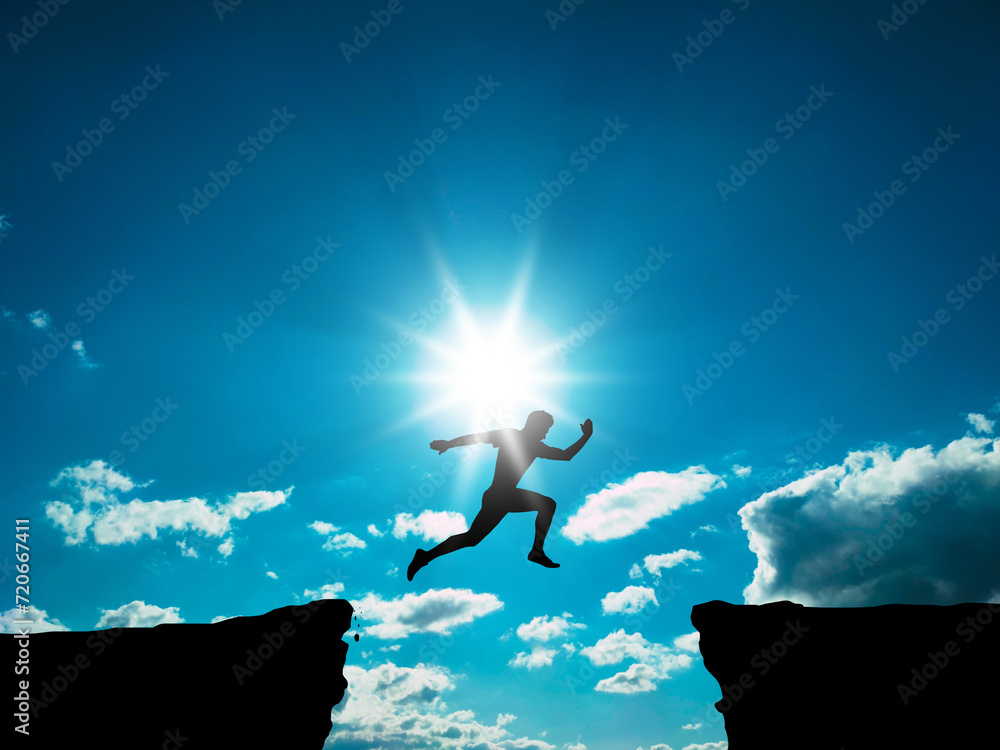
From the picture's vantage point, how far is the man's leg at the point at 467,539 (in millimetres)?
6484

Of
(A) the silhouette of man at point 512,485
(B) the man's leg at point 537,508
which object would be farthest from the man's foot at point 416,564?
(B) the man's leg at point 537,508

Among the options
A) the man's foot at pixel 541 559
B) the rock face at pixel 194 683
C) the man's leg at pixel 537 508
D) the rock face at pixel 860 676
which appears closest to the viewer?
the rock face at pixel 860 676

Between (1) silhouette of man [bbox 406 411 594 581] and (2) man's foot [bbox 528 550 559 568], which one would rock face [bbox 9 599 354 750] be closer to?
(1) silhouette of man [bbox 406 411 594 581]

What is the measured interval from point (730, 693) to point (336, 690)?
380cm

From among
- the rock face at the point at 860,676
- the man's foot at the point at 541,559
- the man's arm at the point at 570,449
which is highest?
the man's arm at the point at 570,449

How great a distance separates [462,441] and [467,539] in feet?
4.11

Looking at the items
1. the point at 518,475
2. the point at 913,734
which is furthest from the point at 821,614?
the point at 518,475

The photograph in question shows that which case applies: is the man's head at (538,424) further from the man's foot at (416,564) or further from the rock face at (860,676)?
the rock face at (860,676)

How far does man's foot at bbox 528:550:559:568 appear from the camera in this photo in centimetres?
625

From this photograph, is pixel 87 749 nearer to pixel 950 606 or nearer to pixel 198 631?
pixel 198 631

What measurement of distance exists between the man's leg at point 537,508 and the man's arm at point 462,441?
2.54ft

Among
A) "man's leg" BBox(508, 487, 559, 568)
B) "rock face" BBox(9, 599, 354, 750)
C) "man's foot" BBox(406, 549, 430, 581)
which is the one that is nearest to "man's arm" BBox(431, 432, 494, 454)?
"man's leg" BBox(508, 487, 559, 568)

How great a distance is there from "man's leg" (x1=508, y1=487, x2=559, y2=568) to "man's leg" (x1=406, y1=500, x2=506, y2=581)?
228 mm

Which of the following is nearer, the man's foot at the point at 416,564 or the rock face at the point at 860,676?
the rock face at the point at 860,676
